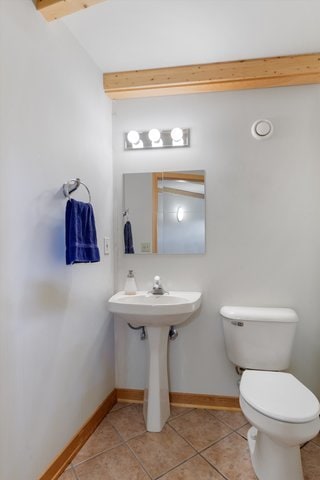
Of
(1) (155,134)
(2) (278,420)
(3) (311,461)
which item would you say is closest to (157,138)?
(1) (155,134)

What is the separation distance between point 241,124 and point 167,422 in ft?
6.94

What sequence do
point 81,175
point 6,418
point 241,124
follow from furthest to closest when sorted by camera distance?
point 241,124, point 81,175, point 6,418

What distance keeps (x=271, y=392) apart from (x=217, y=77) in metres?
1.95

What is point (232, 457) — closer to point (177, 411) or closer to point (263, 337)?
point (177, 411)

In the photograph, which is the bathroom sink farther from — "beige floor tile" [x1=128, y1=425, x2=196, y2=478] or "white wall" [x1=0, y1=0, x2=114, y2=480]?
"beige floor tile" [x1=128, y1=425, x2=196, y2=478]

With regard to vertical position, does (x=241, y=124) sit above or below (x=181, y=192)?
above

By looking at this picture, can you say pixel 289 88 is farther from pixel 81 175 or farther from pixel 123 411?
pixel 123 411

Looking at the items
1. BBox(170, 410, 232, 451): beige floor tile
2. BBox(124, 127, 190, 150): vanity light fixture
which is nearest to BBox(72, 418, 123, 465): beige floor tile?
BBox(170, 410, 232, 451): beige floor tile

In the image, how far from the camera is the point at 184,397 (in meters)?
2.20

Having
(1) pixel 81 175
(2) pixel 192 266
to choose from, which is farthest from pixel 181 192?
(1) pixel 81 175

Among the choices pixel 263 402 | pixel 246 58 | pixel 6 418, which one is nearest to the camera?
pixel 6 418

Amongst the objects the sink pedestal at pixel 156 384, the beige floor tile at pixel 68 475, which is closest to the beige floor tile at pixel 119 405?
the sink pedestal at pixel 156 384

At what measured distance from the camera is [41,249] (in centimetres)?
140

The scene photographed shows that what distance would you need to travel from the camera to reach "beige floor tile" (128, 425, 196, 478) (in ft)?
5.28
